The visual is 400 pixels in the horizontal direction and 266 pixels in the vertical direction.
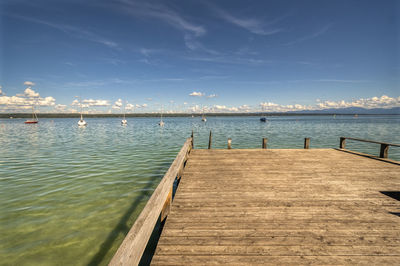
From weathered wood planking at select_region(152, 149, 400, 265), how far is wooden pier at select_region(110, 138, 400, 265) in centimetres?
2

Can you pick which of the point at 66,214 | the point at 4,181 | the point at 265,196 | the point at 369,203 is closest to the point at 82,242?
A: the point at 66,214

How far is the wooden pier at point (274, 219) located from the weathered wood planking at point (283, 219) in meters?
0.02

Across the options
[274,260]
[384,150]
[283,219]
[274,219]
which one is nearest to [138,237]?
[274,260]

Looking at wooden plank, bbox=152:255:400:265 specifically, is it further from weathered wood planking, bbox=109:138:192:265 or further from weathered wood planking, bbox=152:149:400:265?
weathered wood planking, bbox=109:138:192:265

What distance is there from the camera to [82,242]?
16.5ft

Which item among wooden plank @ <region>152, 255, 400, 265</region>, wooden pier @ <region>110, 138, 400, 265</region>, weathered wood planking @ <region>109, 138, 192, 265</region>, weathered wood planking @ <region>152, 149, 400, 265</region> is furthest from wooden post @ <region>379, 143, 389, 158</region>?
weathered wood planking @ <region>109, 138, 192, 265</region>

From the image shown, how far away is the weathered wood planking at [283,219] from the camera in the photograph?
2.98 metres

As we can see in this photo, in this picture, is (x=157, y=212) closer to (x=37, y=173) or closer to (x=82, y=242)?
(x=82, y=242)

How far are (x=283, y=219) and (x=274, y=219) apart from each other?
192 mm

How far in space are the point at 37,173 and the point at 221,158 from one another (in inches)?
438

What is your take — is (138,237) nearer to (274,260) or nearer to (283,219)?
(274,260)

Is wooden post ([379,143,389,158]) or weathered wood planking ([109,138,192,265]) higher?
weathered wood planking ([109,138,192,265])

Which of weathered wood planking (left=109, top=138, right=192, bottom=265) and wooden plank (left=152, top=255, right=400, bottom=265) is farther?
wooden plank (left=152, top=255, right=400, bottom=265)

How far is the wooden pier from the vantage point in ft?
9.49
